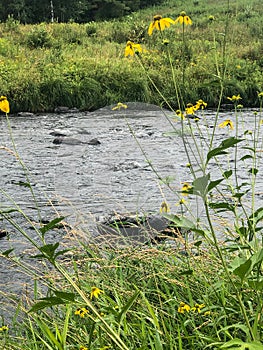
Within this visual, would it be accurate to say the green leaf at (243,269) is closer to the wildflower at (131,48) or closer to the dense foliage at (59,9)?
the wildflower at (131,48)

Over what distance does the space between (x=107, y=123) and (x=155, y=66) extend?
375 centimetres

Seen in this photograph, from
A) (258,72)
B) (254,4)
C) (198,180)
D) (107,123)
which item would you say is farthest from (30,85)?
(254,4)

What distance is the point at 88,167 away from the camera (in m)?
5.80

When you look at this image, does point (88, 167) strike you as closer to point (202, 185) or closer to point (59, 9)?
point (202, 185)

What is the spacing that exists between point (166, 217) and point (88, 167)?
4.59 metres

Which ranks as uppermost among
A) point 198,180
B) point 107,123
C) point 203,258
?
point 198,180

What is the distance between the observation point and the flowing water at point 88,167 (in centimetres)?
428

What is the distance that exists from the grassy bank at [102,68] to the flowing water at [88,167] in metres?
0.74

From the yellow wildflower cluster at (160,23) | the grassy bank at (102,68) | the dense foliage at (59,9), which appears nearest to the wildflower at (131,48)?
the yellow wildflower cluster at (160,23)

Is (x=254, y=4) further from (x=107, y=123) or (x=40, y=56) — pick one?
(x=107, y=123)

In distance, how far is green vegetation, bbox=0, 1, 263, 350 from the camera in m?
1.41

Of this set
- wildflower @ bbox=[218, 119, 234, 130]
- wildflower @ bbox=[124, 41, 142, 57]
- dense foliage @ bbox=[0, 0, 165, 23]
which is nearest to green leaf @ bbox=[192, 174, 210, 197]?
wildflower @ bbox=[124, 41, 142, 57]

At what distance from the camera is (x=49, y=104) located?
32.0ft

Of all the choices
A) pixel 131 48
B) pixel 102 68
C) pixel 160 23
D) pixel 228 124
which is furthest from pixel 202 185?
pixel 102 68
